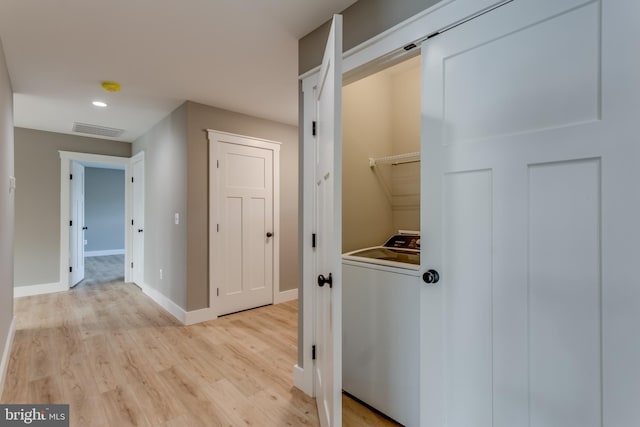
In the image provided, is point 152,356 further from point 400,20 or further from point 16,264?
point 16,264

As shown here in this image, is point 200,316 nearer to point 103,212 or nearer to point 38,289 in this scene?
point 38,289

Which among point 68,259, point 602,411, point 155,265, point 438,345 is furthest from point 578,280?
point 68,259

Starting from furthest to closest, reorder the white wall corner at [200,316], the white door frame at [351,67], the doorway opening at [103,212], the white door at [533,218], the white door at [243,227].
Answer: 1. the doorway opening at [103,212]
2. the white door at [243,227]
3. the white wall corner at [200,316]
4. the white door frame at [351,67]
5. the white door at [533,218]

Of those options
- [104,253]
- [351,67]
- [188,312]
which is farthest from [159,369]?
[104,253]

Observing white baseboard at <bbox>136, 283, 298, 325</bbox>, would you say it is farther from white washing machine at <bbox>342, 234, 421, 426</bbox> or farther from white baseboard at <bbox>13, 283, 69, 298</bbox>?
white washing machine at <bbox>342, 234, 421, 426</bbox>

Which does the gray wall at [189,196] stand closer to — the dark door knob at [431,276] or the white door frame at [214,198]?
the white door frame at [214,198]

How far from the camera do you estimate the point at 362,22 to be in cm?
169

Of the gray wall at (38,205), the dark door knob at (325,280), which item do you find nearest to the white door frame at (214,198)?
the dark door knob at (325,280)

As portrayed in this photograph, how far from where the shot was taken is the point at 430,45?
1.38 m

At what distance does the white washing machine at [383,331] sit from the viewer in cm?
160

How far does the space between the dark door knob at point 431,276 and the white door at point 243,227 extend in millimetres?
2681

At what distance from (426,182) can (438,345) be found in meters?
0.73

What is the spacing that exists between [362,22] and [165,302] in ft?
12.0

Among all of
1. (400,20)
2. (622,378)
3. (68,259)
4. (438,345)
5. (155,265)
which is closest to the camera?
(622,378)
